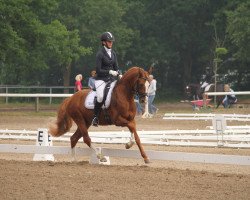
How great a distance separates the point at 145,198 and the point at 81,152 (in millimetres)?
5970

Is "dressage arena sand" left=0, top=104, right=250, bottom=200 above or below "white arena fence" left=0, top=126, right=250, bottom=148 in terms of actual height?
above

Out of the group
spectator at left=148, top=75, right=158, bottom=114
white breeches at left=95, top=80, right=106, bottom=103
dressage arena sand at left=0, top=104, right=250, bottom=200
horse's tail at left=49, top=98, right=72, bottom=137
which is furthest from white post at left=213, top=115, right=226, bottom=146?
spectator at left=148, top=75, right=158, bottom=114

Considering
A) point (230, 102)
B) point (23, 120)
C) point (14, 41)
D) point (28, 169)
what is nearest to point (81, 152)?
point (28, 169)

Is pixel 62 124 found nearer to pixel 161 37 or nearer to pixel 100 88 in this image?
pixel 100 88

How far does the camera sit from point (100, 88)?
1677cm

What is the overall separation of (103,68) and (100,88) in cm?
42

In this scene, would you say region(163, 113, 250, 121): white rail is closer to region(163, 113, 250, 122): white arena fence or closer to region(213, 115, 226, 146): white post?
region(163, 113, 250, 122): white arena fence

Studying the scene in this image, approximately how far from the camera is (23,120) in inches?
1259

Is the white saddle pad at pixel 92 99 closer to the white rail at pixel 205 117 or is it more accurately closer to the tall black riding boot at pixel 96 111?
the tall black riding boot at pixel 96 111

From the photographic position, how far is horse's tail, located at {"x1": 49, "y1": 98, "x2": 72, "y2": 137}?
17703 millimetres

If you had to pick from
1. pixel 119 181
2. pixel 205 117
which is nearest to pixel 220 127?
pixel 119 181

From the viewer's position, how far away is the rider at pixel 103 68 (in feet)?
54.7

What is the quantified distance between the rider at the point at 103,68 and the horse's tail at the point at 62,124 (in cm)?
99

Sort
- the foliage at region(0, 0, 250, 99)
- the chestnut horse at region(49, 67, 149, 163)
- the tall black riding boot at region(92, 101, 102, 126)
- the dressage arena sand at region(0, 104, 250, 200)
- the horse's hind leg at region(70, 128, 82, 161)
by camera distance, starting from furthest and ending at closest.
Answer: the foliage at region(0, 0, 250, 99)
the horse's hind leg at region(70, 128, 82, 161)
the tall black riding boot at region(92, 101, 102, 126)
the chestnut horse at region(49, 67, 149, 163)
the dressage arena sand at region(0, 104, 250, 200)
